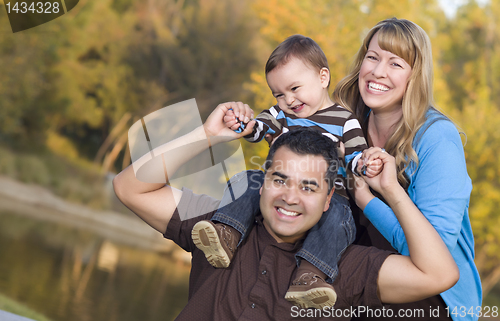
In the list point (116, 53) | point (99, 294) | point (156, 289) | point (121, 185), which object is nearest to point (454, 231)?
point (121, 185)

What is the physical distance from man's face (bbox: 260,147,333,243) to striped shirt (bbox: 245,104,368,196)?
41cm

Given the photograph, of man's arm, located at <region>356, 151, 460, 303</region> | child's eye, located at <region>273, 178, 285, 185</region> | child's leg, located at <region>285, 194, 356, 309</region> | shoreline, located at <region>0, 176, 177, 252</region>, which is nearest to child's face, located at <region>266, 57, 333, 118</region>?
child's leg, located at <region>285, 194, 356, 309</region>

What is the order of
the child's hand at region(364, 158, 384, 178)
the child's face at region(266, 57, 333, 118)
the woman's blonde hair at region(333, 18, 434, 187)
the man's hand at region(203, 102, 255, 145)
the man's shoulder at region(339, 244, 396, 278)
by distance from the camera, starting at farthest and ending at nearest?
1. the child's face at region(266, 57, 333, 118)
2. the woman's blonde hair at region(333, 18, 434, 187)
3. the man's hand at region(203, 102, 255, 145)
4. the child's hand at region(364, 158, 384, 178)
5. the man's shoulder at region(339, 244, 396, 278)

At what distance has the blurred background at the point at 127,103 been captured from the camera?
389 inches

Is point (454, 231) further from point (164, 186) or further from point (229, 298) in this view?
point (164, 186)

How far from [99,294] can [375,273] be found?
797 centimetres

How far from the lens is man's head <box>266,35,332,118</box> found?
2682 mm

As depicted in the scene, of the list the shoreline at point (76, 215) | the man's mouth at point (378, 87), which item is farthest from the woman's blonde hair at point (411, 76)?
the shoreline at point (76, 215)

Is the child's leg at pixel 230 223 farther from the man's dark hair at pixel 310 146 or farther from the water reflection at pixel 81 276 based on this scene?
the water reflection at pixel 81 276

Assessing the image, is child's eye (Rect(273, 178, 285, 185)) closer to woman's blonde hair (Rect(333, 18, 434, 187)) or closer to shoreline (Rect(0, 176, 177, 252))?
woman's blonde hair (Rect(333, 18, 434, 187))

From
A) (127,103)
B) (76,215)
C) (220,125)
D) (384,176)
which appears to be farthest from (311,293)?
(127,103)

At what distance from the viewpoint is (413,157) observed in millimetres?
2275

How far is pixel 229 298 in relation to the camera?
1956 millimetres

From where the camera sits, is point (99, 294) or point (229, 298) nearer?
point (229, 298)
